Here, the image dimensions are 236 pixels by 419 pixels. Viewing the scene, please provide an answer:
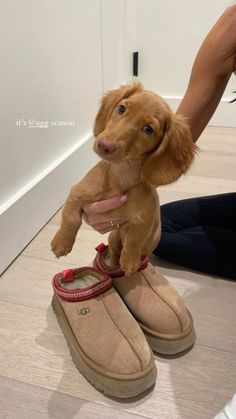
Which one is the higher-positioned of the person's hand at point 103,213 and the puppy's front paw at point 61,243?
the person's hand at point 103,213

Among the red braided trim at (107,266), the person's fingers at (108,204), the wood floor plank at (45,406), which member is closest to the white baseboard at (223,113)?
the red braided trim at (107,266)

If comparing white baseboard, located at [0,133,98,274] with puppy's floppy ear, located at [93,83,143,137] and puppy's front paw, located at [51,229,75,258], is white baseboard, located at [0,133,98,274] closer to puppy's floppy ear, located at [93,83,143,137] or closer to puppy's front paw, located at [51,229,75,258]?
puppy's front paw, located at [51,229,75,258]

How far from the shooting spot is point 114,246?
0.75m

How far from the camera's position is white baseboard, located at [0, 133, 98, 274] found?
0.93m

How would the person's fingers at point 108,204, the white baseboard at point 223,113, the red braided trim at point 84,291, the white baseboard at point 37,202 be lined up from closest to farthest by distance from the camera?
the person's fingers at point 108,204 → the red braided trim at point 84,291 → the white baseboard at point 37,202 → the white baseboard at point 223,113

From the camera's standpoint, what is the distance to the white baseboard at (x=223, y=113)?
1.91 metres

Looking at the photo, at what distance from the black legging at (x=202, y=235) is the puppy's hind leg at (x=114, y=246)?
199mm

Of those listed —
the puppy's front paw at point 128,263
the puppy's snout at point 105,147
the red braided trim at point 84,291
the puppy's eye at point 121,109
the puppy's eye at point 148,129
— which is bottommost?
the red braided trim at point 84,291

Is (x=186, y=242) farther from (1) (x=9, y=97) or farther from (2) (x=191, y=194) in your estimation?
(1) (x=9, y=97)

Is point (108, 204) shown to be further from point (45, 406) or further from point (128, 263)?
point (45, 406)

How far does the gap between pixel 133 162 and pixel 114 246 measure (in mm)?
246

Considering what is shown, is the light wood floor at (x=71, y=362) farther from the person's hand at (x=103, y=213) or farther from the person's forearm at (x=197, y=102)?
the person's forearm at (x=197, y=102)

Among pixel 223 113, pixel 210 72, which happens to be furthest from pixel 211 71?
pixel 223 113

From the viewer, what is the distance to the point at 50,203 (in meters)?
1.14
